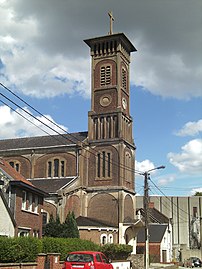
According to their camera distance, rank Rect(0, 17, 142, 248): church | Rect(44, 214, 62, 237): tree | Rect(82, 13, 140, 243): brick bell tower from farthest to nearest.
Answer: Rect(82, 13, 140, 243): brick bell tower
Rect(0, 17, 142, 248): church
Rect(44, 214, 62, 237): tree

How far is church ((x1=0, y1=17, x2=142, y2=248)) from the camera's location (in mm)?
55125

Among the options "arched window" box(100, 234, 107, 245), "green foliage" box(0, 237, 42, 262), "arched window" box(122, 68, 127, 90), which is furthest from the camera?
"arched window" box(122, 68, 127, 90)

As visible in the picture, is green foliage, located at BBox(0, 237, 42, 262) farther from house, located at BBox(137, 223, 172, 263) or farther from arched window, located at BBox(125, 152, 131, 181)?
house, located at BBox(137, 223, 172, 263)

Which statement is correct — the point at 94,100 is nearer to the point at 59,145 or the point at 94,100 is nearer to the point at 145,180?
the point at 59,145

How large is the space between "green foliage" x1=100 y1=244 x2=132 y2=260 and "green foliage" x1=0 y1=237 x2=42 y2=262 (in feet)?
50.7

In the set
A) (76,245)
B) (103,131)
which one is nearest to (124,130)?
(103,131)

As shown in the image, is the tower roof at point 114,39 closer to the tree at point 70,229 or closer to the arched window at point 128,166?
the arched window at point 128,166

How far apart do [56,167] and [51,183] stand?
4013 millimetres

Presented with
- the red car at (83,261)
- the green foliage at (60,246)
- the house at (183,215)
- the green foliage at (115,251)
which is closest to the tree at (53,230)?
the green foliage at (115,251)

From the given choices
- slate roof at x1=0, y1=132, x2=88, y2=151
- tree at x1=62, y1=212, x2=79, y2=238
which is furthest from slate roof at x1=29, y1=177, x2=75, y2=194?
tree at x1=62, y1=212, x2=79, y2=238

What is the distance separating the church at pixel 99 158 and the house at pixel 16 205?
16.1 meters

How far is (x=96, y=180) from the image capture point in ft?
191

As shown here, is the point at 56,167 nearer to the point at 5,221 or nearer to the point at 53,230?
the point at 53,230

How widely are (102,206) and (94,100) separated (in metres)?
14.7
